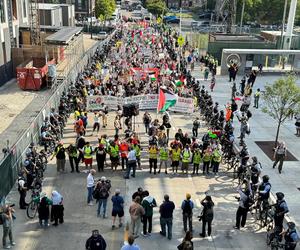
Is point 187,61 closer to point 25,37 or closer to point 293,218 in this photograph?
point 25,37

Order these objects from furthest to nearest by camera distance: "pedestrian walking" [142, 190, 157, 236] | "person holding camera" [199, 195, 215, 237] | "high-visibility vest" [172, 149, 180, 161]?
"high-visibility vest" [172, 149, 180, 161] < "pedestrian walking" [142, 190, 157, 236] < "person holding camera" [199, 195, 215, 237]

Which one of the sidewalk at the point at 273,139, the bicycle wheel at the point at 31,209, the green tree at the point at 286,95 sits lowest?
the sidewalk at the point at 273,139

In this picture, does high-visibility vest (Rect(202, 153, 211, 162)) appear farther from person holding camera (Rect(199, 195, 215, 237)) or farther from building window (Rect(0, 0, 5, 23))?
building window (Rect(0, 0, 5, 23))

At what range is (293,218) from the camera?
14.4 meters

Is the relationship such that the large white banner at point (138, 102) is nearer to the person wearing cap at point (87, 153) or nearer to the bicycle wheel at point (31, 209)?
the person wearing cap at point (87, 153)

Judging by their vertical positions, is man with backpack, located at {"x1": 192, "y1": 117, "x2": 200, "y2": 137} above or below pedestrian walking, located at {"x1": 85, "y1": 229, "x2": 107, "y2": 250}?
below

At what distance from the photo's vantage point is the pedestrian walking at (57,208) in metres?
13.0

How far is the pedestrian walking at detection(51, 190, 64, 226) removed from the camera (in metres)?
13.0

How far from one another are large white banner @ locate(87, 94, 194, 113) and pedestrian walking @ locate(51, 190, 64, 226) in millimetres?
12008

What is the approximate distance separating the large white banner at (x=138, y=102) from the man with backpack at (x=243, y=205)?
38.0 ft

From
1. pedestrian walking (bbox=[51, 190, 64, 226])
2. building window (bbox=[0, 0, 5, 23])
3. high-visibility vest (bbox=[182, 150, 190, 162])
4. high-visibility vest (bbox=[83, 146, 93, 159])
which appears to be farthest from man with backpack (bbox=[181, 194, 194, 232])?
building window (bbox=[0, 0, 5, 23])

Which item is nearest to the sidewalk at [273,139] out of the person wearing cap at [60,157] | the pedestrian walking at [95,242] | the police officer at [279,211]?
the police officer at [279,211]

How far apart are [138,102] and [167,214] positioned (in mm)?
13201

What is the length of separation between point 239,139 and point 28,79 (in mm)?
17760
